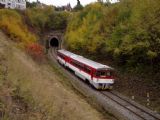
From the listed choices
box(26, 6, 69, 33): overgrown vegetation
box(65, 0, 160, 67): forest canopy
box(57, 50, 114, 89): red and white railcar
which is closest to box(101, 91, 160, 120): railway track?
box(57, 50, 114, 89): red and white railcar

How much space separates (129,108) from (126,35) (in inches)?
467

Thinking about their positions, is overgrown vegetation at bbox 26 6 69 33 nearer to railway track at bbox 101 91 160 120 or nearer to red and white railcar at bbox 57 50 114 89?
red and white railcar at bbox 57 50 114 89

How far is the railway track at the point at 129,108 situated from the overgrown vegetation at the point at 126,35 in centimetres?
512

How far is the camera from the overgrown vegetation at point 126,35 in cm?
3262

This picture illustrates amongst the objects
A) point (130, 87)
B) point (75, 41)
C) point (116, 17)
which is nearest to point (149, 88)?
point (130, 87)

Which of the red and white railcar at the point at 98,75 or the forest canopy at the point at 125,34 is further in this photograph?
the red and white railcar at the point at 98,75

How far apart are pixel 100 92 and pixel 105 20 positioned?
18124 millimetres

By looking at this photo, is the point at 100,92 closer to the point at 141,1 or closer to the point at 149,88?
the point at 149,88

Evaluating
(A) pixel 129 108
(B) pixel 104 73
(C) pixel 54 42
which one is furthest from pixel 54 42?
(A) pixel 129 108

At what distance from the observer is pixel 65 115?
1427cm

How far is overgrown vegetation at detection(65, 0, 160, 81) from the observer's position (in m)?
32.6

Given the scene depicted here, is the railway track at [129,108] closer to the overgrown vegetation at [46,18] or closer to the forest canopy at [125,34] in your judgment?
the forest canopy at [125,34]

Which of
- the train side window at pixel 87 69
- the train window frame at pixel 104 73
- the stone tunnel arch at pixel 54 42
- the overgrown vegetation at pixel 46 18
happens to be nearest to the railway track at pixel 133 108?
the train window frame at pixel 104 73

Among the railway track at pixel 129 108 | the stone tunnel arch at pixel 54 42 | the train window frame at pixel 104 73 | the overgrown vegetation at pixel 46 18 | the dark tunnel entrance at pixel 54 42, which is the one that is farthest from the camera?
the dark tunnel entrance at pixel 54 42
